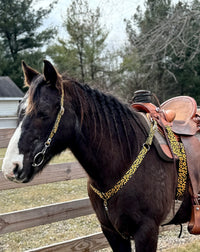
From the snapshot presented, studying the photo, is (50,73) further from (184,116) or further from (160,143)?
(184,116)

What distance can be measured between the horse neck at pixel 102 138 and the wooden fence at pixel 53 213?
1.17 metres

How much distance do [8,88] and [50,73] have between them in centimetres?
2366

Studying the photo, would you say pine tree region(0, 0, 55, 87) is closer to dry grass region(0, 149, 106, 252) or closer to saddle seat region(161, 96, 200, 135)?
dry grass region(0, 149, 106, 252)

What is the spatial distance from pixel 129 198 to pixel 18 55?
75.7 feet

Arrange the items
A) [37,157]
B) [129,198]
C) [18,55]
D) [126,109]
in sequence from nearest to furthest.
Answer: [37,157] → [129,198] → [126,109] → [18,55]

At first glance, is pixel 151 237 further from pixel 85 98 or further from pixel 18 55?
pixel 18 55

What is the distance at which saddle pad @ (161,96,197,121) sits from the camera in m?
2.41

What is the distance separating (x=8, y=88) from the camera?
23922 mm

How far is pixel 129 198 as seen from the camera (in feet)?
6.09

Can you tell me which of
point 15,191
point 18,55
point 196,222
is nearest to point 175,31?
point 15,191

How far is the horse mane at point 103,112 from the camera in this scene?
1842mm

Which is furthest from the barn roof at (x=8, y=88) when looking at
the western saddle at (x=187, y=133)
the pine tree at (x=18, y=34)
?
the western saddle at (x=187, y=133)

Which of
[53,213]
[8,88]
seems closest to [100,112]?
[53,213]

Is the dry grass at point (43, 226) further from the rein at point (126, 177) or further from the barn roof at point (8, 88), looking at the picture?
the barn roof at point (8, 88)
